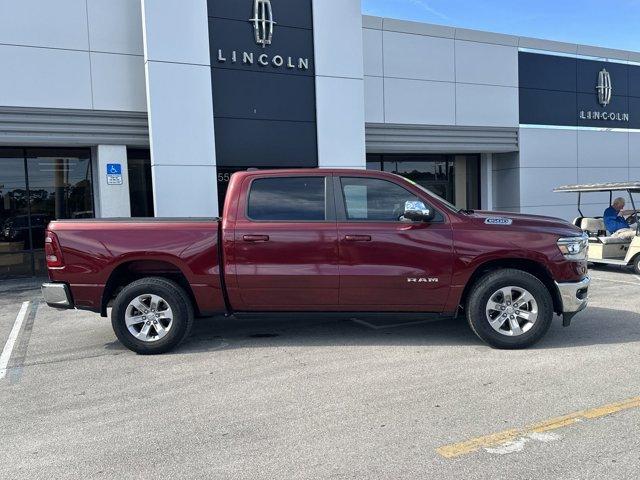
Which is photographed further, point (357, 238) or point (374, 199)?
point (374, 199)

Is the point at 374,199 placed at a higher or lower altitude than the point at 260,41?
lower

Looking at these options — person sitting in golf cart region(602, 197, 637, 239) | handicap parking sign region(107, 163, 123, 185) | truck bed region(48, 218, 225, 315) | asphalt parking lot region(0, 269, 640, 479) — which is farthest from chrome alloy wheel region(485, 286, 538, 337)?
handicap parking sign region(107, 163, 123, 185)

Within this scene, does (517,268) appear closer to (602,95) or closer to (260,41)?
(260,41)

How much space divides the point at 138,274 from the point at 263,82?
7579 mm

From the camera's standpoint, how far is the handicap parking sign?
1180cm

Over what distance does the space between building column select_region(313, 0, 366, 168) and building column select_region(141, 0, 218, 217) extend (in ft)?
8.95

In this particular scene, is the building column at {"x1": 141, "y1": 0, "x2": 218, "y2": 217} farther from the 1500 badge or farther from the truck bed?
the 1500 badge

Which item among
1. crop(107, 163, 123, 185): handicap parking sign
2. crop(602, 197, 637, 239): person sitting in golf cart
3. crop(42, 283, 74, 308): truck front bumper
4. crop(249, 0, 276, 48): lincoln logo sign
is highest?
crop(249, 0, 276, 48): lincoln logo sign

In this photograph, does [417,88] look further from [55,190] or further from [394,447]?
[394,447]

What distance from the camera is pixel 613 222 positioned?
11.9m

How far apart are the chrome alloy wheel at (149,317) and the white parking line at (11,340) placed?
1288 mm

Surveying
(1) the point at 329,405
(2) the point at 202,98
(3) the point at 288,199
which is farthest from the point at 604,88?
(1) the point at 329,405

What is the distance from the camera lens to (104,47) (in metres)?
11.6

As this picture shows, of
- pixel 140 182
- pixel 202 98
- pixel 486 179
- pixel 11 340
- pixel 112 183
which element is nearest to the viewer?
pixel 11 340
